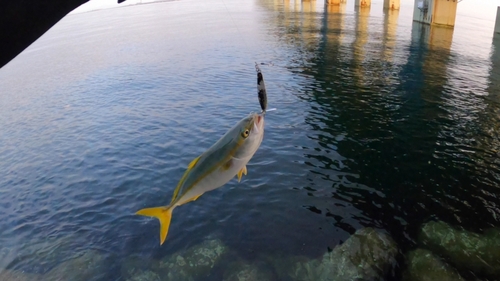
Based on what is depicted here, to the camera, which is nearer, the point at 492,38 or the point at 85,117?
the point at 85,117

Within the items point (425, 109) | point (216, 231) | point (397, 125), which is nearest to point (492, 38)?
point (425, 109)

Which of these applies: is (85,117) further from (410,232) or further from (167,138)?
(410,232)

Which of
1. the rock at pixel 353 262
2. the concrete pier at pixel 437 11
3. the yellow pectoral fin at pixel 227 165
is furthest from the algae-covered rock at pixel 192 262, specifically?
the concrete pier at pixel 437 11

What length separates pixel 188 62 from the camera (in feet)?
141

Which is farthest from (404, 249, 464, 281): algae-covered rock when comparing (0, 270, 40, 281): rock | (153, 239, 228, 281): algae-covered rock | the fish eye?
(0, 270, 40, 281): rock

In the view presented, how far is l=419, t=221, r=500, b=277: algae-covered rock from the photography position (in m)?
11.0

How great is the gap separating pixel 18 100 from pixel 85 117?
11.5 meters

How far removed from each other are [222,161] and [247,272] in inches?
296

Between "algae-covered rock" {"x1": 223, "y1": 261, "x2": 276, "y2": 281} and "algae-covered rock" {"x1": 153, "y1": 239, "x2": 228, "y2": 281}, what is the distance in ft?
2.14

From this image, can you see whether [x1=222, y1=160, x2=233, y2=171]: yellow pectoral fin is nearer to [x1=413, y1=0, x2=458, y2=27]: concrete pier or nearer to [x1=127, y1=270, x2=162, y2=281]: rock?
[x1=127, y1=270, x2=162, y2=281]: rock

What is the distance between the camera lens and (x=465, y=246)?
11.8 m

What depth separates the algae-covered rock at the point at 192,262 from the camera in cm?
1129

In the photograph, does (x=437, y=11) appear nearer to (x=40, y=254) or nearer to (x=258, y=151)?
(x=258, y=151)

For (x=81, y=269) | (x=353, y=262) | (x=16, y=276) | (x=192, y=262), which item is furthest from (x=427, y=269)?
(x=16, y=276)
